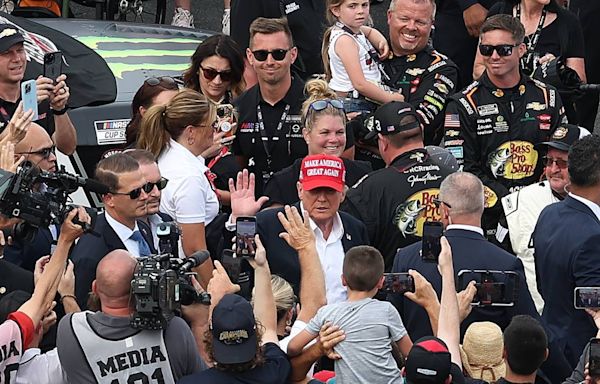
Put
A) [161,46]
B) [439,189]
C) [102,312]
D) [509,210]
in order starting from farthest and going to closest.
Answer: [161,46] < [509,210] < [439,189] < [102,312]

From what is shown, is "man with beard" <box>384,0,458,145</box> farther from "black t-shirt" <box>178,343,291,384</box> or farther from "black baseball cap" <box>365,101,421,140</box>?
"black t-shirt" <box>178,343,291,384</box>

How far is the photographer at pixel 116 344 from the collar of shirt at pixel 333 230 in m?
1.45

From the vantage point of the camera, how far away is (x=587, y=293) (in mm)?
6246

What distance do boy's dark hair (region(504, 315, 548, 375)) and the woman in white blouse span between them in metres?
2.20

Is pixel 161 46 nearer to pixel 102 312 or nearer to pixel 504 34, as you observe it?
pixel 504 34

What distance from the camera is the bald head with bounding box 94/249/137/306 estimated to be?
19.1 feet

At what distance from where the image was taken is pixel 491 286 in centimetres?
639

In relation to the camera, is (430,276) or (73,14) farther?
(73,14)

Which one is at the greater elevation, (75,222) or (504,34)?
(504,34)

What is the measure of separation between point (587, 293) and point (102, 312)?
7.22ft

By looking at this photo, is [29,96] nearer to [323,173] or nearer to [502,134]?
[323,173]

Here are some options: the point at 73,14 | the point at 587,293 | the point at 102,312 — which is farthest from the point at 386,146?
the point at 73,14

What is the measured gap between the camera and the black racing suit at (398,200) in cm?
751

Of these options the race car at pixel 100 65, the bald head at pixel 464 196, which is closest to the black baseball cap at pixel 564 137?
the bald head at pixel 464 196
